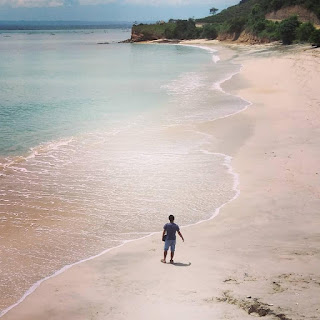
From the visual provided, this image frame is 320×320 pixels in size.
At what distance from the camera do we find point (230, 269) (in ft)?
33.4

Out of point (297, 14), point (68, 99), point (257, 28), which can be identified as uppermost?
point (297, 14)

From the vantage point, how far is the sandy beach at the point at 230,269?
866 cm

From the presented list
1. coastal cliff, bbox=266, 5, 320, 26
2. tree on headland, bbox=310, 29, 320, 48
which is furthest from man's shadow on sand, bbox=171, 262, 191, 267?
coastal cliff, bbox=266, 5, 320, 26

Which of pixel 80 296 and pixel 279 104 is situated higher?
pixel 279 104

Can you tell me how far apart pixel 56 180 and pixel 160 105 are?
16.2 metres

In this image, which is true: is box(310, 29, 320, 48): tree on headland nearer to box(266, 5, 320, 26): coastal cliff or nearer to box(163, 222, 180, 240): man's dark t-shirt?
box(266, 5, 320, 26): coastal cliff

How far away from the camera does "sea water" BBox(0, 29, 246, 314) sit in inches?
482

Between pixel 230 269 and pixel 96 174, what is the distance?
340 inches

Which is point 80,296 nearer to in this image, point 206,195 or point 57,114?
point 206,195

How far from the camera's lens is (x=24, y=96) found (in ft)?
130

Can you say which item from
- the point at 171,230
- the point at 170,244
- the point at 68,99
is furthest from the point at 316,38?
the point at 170,244

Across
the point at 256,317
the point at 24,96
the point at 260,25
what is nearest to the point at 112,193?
the point at 256,317

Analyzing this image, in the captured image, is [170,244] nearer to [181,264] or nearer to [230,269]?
[181,264]

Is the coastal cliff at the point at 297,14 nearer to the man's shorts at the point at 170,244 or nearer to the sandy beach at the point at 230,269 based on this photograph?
the sandy beach at the point at 230,269
